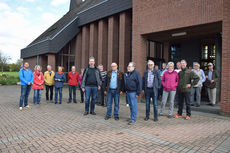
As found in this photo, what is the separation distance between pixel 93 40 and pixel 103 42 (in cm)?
141

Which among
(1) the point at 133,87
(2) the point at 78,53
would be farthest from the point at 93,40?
(1) the point at 133,87

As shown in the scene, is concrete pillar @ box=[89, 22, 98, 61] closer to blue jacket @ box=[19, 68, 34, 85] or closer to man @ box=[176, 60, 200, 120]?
blue jacket @ box=[19, 68, 34, 85]

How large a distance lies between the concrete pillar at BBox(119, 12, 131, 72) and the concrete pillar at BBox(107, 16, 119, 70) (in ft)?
3.64

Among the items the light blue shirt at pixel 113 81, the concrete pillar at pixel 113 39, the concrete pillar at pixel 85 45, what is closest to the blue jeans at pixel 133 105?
the light blue shirt at pixel 113 81

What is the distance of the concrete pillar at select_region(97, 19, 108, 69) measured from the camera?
49.7 ft

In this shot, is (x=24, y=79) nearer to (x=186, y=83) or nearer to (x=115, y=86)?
(x=115, y=86)

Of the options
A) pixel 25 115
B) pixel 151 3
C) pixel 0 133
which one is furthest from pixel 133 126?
pixel 151 3

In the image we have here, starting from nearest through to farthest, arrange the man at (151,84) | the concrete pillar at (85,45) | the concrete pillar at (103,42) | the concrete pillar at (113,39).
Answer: the man at (151,84), the concrete pillar at (113,39), the concrete pillar at (103,42), the concrete pillar at (85,45)

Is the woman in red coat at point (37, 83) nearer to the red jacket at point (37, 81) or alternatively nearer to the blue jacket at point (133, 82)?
the red jacket at point (37, 81)

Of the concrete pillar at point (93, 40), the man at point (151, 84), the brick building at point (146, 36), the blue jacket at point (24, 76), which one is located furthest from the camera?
the concrete pillar at point (93, 40)

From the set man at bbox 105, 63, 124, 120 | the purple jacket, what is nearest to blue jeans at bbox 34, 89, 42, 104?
man at bbox 105, 63, 124, 120

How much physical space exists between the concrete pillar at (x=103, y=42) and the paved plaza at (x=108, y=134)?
9497 millimetres

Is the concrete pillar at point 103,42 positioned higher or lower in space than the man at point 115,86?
higher

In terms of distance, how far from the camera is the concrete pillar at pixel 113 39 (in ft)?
45.8
